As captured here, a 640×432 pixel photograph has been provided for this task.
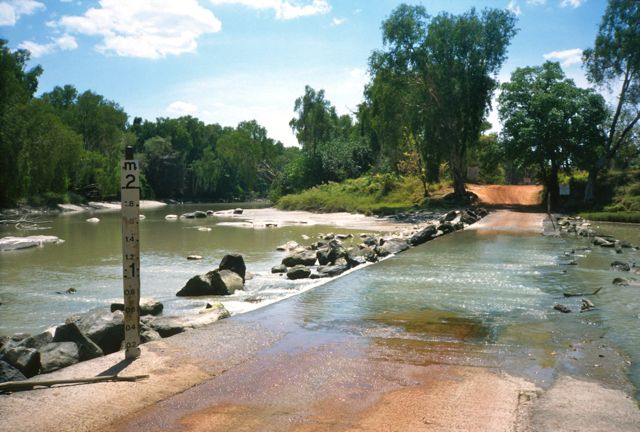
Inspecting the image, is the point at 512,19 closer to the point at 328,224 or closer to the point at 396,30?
the point at 396,30

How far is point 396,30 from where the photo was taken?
4191 cm

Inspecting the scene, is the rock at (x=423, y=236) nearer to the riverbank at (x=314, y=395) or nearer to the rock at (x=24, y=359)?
the riverbank at (x=314, y=395)

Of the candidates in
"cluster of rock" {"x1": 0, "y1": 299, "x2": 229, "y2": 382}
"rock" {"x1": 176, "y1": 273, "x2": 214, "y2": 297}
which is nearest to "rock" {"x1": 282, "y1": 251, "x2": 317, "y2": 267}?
"rock" {"x1": 176, "y1": 273, "x2": 214, "y2": 297}

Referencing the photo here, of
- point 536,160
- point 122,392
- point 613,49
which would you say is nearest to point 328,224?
point 536,160

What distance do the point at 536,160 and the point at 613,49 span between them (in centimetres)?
906

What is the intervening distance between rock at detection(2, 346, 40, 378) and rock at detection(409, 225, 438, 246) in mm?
17418

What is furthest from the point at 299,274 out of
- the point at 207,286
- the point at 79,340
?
the point at 79,340

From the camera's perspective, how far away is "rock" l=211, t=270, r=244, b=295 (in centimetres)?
1337

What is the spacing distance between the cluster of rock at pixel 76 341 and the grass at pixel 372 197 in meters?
36.2

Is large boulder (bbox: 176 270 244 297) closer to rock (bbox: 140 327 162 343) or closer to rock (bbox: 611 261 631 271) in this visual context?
rock (bbox: 140 327 162 343)

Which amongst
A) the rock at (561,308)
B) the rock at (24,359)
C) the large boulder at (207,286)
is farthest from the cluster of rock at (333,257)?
the rock at (24,359)

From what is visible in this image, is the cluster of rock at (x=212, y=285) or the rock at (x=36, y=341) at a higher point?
the rock at (x=36, y=341)

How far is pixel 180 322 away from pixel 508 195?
44.6 metres

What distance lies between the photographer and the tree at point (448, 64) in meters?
41.2
